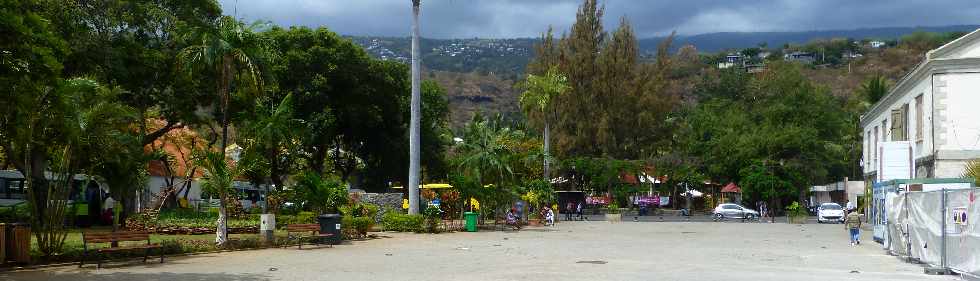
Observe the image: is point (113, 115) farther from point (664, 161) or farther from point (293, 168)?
point (664, 161)

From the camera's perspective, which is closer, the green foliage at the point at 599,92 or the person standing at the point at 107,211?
the person standing at the point at 107,211

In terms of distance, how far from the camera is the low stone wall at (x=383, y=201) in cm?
3766

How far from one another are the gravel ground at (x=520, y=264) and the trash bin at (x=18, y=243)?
2.64ft

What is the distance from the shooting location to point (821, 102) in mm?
73188

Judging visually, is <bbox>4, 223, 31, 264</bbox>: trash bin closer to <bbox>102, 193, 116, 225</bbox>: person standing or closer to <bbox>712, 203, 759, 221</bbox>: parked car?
<bbox>102, 193, 116, 225</bbox>: person standing

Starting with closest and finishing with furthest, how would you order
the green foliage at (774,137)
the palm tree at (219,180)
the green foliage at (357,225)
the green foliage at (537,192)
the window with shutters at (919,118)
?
the palm tree at (219,180) → the green foliage at (357,225) → the window with shutters at (919,118) → the green foliage at (537,192) → the green foliage at (774,137)

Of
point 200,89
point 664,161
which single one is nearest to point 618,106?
point 664,161

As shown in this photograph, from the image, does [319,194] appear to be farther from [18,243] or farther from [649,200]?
[649,200]

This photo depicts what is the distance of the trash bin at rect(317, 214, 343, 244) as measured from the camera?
24531 millimetres

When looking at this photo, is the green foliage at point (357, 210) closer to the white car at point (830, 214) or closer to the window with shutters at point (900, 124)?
the window with shutters at point (900, 124)

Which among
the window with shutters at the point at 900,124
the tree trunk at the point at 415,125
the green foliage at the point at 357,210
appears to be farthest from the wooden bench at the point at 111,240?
the window with shutters at the point at 900,124

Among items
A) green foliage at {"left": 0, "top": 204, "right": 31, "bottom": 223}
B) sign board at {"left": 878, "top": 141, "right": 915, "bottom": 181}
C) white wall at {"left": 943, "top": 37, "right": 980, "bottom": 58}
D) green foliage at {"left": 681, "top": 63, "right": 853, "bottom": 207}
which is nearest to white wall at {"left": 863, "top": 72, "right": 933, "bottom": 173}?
sign board at {"left": 878, "top": 141, "right": 915, "bottom": 181}

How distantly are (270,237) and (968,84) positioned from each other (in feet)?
93.4

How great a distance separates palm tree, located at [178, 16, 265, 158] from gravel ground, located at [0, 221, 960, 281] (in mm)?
4700
